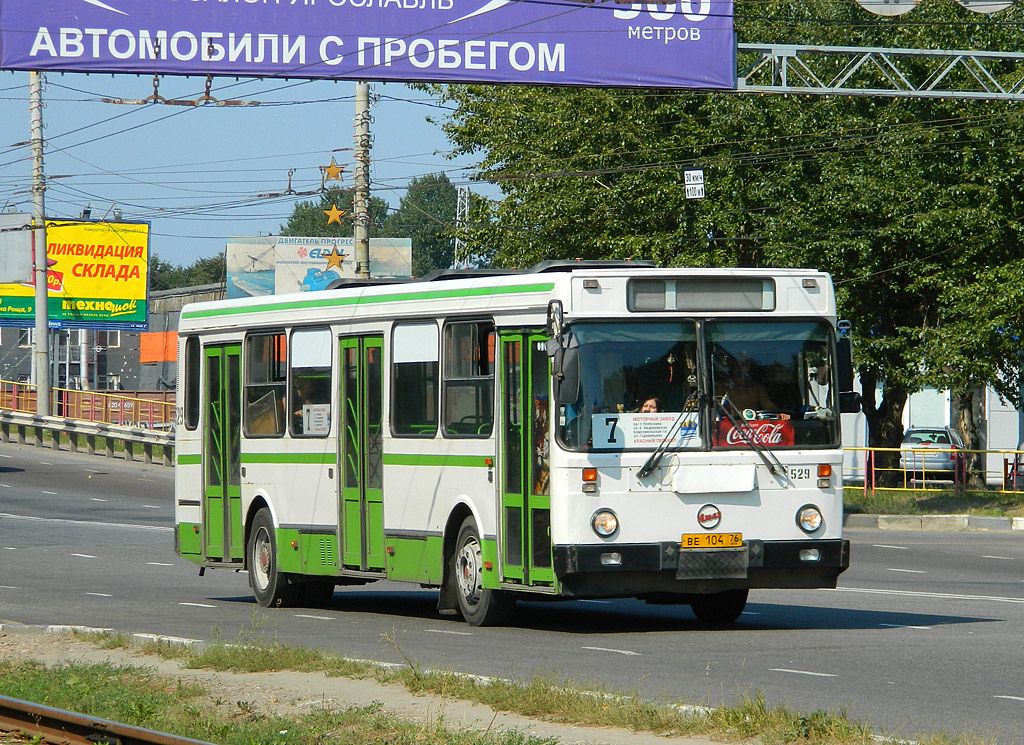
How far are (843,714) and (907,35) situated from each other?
23.8 meters

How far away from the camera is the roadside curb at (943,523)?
2698 centimetres

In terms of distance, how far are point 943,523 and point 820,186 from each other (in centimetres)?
676

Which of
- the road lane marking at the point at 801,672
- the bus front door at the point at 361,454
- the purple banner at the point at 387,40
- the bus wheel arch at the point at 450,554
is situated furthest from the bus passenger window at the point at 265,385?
the road lane marking at the point at 801,672

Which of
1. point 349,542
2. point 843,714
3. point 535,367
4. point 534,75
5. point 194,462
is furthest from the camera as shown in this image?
point 534,75

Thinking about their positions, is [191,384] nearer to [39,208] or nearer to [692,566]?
[692,566]

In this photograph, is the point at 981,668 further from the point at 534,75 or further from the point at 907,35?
the point at 907,35

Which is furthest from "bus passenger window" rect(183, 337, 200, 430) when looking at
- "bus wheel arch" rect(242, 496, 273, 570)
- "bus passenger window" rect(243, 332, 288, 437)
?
"bus wheel arch" rect(242, 496, 273, 570)

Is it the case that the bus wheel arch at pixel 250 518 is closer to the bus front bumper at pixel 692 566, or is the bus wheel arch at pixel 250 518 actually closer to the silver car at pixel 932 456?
the bus front bumper at pixel 692 566

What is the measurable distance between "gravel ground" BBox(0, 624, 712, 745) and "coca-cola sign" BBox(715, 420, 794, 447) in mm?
4048

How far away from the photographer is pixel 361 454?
14.7m

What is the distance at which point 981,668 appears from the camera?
10523mm

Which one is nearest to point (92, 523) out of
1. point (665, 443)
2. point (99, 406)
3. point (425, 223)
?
point (665, 443)

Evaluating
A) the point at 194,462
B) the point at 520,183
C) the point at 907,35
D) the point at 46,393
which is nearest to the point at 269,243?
the point at 46,393

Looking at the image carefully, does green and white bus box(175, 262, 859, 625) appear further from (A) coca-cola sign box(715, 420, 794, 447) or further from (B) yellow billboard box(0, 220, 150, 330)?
(B) yellow billboard box(0, 220, 150, 330)
